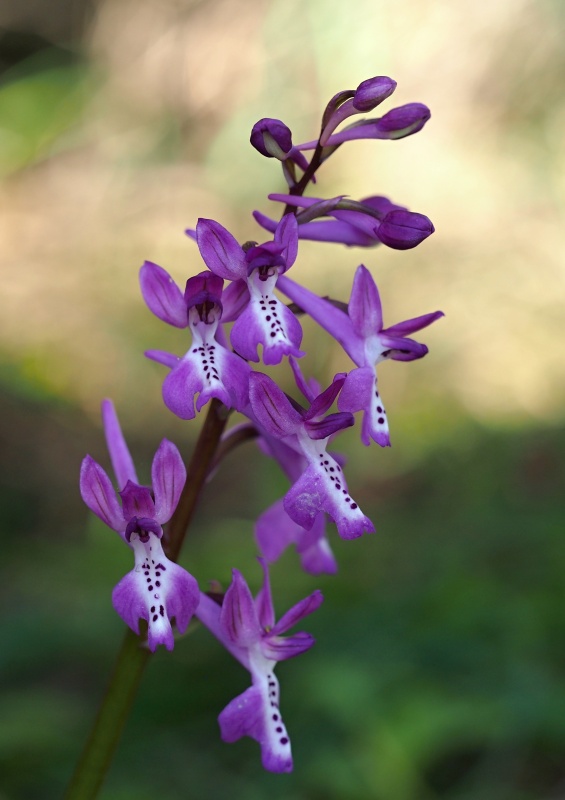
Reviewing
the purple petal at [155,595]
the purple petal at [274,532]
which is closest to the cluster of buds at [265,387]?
the purple petal at [155,595]

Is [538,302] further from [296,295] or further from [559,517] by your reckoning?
[296,295]

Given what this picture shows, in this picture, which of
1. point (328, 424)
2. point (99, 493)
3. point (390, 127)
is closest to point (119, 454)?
point (99, 493)

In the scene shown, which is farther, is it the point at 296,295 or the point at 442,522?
the point at 442,522

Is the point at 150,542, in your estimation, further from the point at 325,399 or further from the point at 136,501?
A: the point at 325,399

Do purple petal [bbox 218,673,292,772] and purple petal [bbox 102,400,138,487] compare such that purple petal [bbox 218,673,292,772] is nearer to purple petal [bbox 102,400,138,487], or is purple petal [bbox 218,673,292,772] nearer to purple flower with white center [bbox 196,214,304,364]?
purple petal [bbox 102,400,138,487]

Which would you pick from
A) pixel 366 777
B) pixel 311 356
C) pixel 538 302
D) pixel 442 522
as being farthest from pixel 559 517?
pixel 538 302

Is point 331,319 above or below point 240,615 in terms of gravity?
above

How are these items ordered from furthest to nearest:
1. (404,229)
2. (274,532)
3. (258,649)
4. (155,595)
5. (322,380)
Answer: (322,380) < (274,532) < (258,649) < (404,229) < (155,595)
